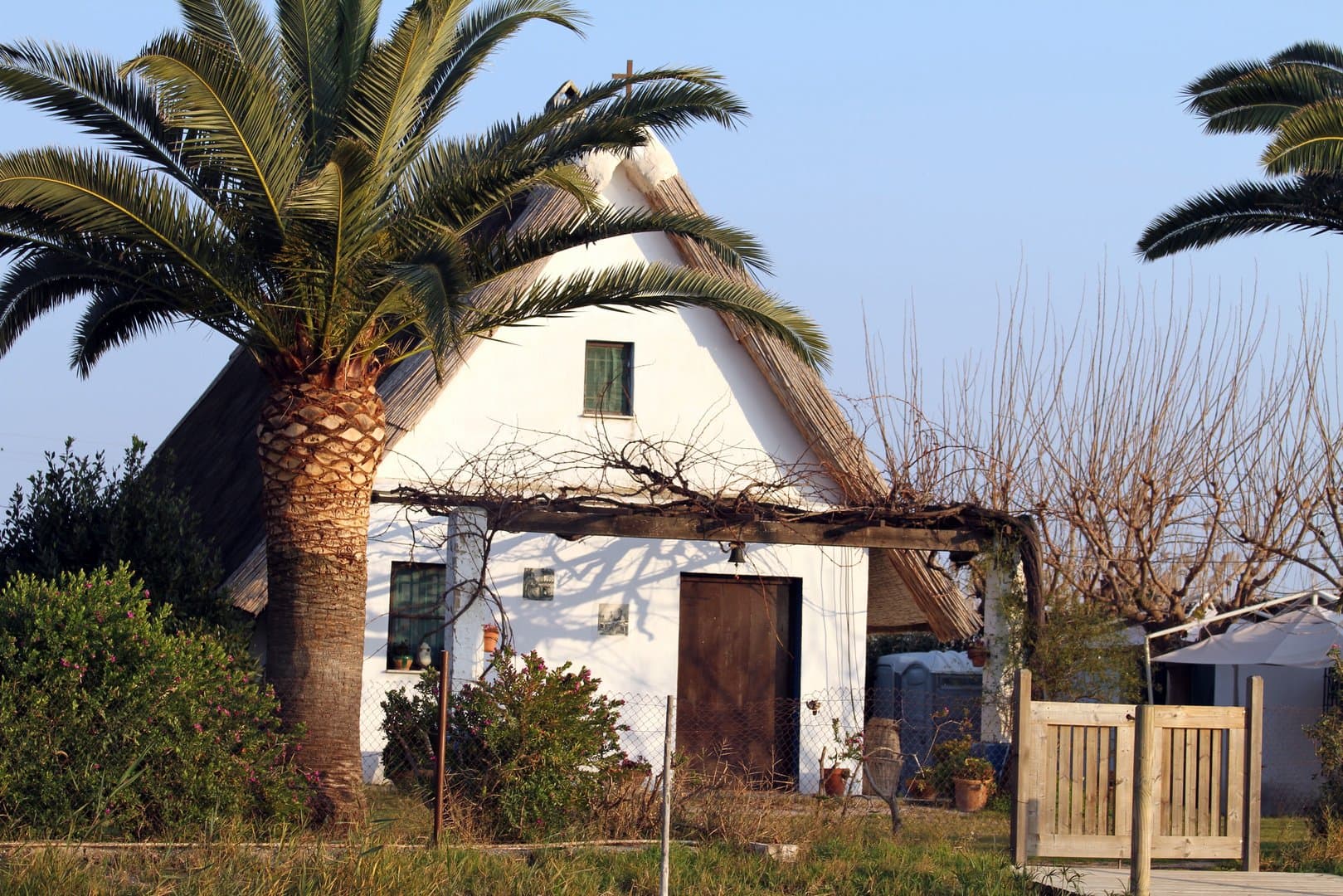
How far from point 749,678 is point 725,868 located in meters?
6.89

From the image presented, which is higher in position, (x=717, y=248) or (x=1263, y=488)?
(x=717, y=248)

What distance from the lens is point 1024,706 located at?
33.2ft

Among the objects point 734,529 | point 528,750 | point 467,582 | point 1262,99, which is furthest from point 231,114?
point 1262,99

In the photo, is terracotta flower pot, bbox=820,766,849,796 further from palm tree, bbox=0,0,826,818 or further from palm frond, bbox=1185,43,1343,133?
palm frond, bbox=1185,43,1343,133

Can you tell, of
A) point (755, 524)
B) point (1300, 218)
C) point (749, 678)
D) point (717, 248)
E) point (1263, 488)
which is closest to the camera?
point (717, 248)

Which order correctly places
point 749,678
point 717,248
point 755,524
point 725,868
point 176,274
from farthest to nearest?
point 749,678 → point 755,524 → point 717,248 → point 176,274 → point 725,868

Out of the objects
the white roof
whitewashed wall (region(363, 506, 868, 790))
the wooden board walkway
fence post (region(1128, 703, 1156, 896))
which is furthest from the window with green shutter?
the white roof

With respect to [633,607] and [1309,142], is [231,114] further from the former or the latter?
[1309,142]

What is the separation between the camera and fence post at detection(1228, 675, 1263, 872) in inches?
422

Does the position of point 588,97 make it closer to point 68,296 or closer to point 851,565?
point 68,296

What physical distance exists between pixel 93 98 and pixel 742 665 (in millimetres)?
9292

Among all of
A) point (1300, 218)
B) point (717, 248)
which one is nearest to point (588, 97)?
point (717, 248)

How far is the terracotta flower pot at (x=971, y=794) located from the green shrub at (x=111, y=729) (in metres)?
6.99

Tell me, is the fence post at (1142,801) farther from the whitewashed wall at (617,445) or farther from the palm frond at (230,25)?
the palm frond at (230,25)
